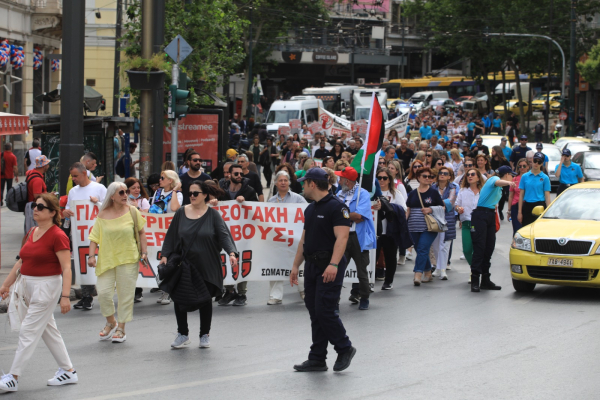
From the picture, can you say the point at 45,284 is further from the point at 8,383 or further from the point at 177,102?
A: the point at 177,102

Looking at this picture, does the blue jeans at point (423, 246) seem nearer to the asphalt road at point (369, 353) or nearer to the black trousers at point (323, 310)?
the asphalt road at point (369, 353)

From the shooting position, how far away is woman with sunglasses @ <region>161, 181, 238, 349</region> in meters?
8.20

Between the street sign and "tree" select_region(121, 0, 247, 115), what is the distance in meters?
4.49

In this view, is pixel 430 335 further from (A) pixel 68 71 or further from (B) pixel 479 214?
(A) pixel 68 71

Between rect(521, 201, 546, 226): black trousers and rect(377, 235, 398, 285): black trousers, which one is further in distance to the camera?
rect(521, 201, 546, 226): black trousers

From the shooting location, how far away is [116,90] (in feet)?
107

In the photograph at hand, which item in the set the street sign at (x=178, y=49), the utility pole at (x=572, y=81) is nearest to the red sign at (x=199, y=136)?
the street sign at (x=178, y=49)

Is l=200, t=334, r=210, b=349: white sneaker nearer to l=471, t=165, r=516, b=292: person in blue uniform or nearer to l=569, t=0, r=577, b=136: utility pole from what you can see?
l=471, t=165, r=516, b=292: person in blue uniform

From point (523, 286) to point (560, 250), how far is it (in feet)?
3.03

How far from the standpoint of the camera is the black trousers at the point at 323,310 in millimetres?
7273

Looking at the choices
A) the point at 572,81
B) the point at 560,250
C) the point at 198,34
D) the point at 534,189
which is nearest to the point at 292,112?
the point at 572,81

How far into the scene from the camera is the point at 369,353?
809 centimetres

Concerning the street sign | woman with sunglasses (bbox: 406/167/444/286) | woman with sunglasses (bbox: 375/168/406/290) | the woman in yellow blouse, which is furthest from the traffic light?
the woman in yellow blouse

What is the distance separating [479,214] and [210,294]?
16.1 ft
